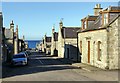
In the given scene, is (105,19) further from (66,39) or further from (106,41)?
(66,39)

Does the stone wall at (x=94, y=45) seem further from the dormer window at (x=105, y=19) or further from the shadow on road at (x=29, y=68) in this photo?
the shadow on road at (x=29, y=68)

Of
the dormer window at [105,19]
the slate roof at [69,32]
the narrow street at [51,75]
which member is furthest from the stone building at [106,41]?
the slate roof at [69,32]

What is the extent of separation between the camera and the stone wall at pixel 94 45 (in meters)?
28.6

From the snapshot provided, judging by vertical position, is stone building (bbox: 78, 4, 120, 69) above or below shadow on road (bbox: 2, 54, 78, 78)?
above

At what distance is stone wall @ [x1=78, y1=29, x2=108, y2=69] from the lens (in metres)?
28.6

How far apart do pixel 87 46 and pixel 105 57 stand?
7.63 metres

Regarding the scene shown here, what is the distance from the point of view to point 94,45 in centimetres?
3256

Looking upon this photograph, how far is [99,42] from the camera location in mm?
30734

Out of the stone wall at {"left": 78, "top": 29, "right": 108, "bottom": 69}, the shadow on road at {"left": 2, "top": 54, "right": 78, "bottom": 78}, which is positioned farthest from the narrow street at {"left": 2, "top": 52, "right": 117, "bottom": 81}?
the stone wall at {"left": 78, "top": 29, "right": 108, "bottom": 69}

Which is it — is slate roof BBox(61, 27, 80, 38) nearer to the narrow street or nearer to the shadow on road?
the shadow on road

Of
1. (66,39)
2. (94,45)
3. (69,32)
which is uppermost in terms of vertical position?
(69,32)

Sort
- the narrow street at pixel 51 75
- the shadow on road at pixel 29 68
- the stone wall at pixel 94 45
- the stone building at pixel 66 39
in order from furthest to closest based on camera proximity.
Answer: the stone building at pixel 66 39
the stone wall at pixel 94 45
the shadow on road at pixel 29 68
the narrow street at pixel 51 75

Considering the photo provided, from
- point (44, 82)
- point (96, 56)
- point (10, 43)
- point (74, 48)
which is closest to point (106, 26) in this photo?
point (96, 56)

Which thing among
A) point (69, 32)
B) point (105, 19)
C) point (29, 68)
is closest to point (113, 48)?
point (105, 19)
